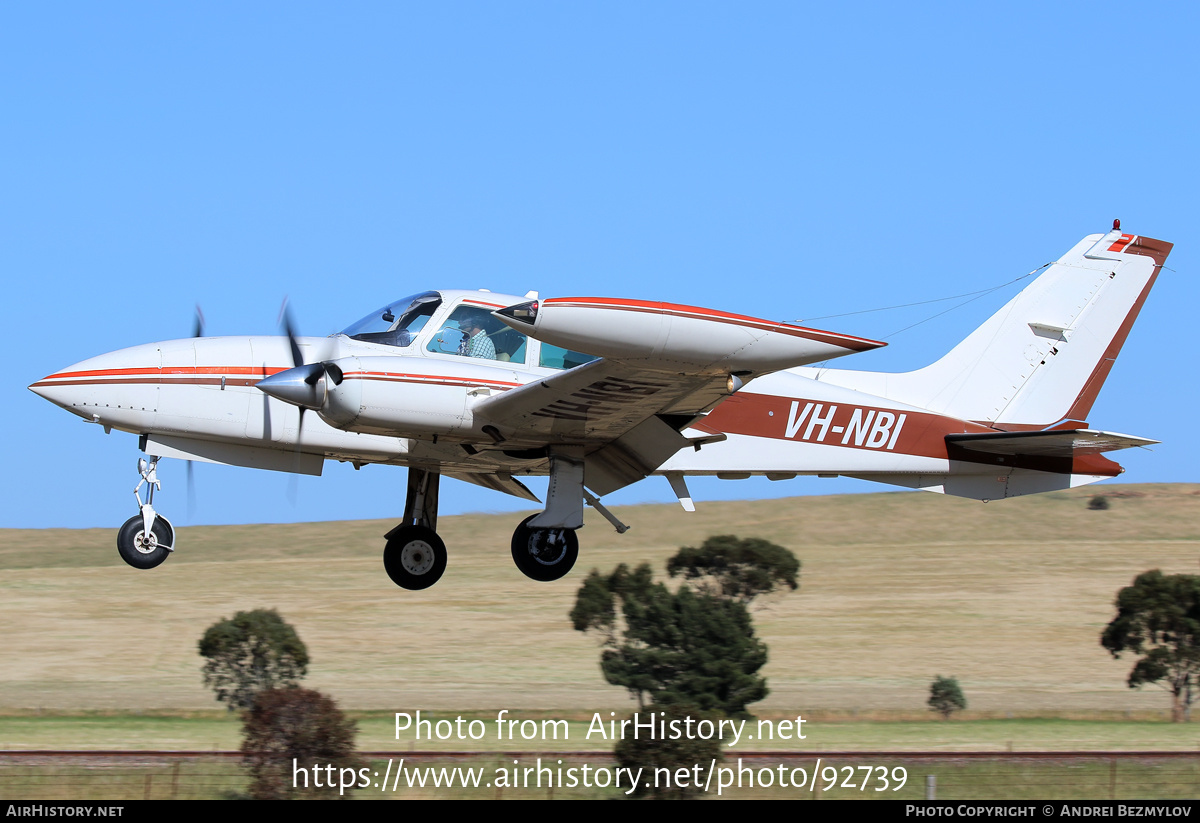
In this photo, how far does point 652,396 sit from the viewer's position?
12352 millimetres

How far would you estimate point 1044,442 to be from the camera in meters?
15.2

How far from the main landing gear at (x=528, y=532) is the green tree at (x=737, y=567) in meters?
27.9

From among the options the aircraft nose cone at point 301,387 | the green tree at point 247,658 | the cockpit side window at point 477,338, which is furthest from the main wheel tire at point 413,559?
the green tree at point 247,658

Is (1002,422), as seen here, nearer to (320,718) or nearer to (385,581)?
(320,718)

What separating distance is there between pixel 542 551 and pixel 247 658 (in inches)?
984

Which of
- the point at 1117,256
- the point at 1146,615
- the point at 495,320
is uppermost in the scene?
the point at 1117,256

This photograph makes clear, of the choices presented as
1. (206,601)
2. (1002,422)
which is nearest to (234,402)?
(1002,422)

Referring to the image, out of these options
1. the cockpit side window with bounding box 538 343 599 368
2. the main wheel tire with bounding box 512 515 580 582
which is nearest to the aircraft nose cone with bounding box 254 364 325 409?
the cockpit side window with bounding box 538 343 599 368

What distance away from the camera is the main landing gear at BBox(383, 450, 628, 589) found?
14.0 m

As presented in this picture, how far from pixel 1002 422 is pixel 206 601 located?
3404 centimetres

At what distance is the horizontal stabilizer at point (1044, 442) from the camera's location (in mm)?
14414

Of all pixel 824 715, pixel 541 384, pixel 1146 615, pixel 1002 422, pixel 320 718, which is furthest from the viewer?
pixel 1146 615

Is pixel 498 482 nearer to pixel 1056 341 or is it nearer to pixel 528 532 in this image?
pixel 528 532

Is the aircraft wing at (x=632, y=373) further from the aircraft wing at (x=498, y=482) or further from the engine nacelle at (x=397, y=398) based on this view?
the aircraft wing at (x=498, y=482)
